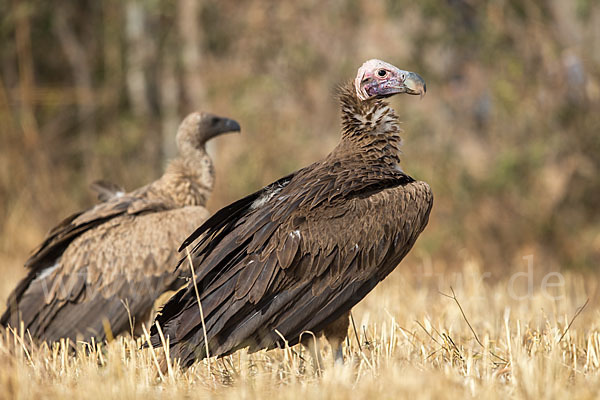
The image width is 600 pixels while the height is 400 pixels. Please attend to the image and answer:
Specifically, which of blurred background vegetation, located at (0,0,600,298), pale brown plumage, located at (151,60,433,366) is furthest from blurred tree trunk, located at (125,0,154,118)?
pale brown plumage, located at (151,60,433,366)

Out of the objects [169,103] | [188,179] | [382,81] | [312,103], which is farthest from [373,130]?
[169,103]

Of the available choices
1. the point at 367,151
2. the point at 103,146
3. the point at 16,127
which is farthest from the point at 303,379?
the point at 103,146

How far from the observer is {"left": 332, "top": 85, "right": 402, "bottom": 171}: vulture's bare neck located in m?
4.93

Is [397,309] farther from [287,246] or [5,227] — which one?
[5,227]

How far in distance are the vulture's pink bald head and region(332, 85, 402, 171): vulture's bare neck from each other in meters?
0.06

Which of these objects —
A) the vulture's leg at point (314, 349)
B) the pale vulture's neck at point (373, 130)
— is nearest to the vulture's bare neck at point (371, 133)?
the pale vulture's neck at point (373, 130)

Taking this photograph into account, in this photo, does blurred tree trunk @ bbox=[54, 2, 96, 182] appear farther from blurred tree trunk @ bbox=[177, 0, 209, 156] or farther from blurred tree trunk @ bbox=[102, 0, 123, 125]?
blurred tree trunk @ bbox=[177, 0, 209, 156]

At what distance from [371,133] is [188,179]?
7.73 ft

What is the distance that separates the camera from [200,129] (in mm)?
7336

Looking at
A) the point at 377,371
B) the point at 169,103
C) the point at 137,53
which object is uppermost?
the point at 137,53

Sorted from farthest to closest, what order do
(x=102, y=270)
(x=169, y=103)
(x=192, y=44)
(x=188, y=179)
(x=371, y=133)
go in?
(x=169, y=103) < (x=192, y=44) < (x=188, y=179) < (x=102, y=270) < (x=371, y=133)

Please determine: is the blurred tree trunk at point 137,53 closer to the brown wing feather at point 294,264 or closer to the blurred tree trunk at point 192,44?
the blurred tree trunk at point 192,44

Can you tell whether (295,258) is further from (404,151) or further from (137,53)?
(137,53)

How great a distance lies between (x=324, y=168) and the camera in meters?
4.80
